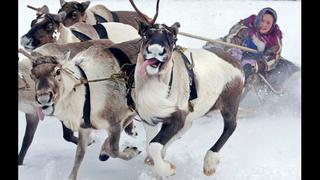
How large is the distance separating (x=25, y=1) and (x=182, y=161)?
1128 mm

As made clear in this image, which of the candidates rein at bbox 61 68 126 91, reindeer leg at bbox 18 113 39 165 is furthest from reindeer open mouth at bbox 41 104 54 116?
reindeer leg at bbox 18 113 39 165

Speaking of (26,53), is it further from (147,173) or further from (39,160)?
(147,173)

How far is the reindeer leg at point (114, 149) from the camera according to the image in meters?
2.94

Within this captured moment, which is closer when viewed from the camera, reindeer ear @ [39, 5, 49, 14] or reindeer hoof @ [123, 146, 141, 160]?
reindeer hoof @ [123, 146, 141, 160]

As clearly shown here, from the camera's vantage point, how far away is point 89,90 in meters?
2.86

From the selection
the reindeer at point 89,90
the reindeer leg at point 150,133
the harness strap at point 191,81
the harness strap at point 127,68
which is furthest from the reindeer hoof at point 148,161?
the harness strap at point 191,81

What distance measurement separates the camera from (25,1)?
3430 mm

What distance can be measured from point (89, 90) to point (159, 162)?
41 cm

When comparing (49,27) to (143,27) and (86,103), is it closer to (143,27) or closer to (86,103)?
(86,103)

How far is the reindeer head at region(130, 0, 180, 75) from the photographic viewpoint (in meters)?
2.61

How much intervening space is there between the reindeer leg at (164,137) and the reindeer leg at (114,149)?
22 centimetres

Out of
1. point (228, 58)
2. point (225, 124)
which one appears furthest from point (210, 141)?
point (228, 58)

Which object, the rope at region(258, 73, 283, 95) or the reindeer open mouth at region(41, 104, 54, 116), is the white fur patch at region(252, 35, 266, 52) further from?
the reindeer open mouth at region(41, 104, 54, 116)

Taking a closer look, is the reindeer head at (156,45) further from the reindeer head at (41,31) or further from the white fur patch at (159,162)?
the reindeer head at (41,31)
